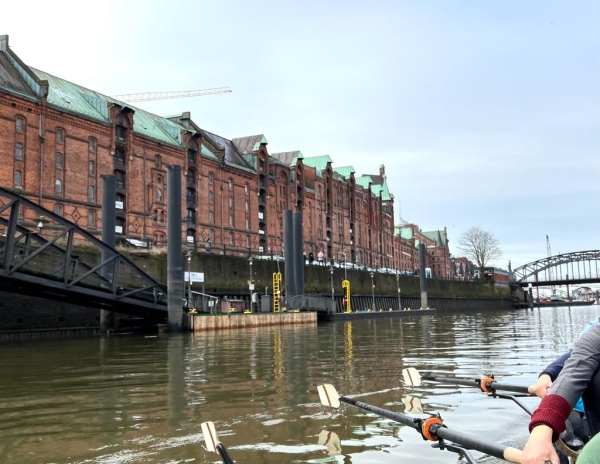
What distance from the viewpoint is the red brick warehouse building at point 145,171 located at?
50.3 meters

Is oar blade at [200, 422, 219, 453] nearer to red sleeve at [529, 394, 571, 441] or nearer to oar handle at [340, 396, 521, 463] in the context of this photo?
oar handle at [340, 396, 521, 463]

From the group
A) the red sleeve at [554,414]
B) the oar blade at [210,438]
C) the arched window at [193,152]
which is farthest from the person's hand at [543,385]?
the arched window at [193,152]

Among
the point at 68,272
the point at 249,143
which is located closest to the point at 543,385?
the point at 68,272

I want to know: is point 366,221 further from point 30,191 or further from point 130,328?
point 130,328

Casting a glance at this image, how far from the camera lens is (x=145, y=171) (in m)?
61.3

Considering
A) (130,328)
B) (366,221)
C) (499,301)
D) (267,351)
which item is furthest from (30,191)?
(499,301)

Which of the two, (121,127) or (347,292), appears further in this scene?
(347,292)

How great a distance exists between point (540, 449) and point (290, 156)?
93130 millimetres

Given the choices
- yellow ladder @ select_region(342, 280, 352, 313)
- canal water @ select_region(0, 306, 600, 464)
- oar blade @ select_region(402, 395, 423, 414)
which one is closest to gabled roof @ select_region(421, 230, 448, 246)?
yellow ladder @ select_region(342, 280, 352, 313)

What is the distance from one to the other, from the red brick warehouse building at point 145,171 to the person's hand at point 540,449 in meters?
50.8

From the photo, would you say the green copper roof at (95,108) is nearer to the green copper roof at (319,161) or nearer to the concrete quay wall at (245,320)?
the concrete quay wall at (245,320)

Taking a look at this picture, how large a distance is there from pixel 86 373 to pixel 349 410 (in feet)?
28.3

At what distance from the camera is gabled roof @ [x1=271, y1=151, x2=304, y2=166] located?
298 ft

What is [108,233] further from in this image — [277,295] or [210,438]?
[210,438]
